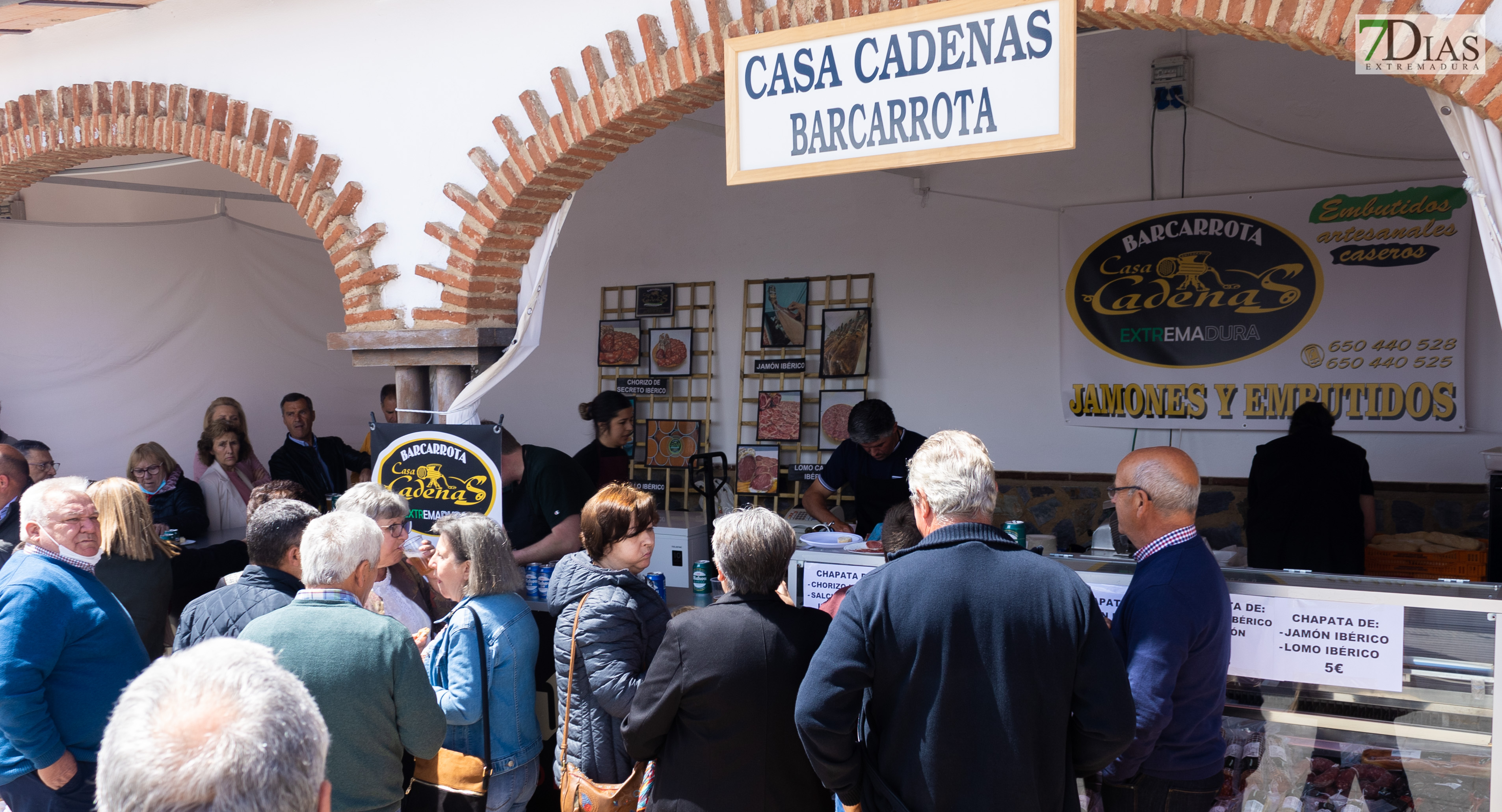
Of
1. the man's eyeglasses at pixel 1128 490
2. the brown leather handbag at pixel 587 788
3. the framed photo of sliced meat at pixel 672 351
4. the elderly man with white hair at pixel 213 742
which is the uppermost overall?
the framed photo of sliced meat at pixel 672 351

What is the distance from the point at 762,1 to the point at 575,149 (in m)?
1.03

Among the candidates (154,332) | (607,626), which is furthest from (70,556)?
(154,332)

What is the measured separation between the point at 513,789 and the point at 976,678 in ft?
5.25

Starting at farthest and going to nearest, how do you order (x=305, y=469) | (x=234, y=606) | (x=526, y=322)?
1. (x=305, y=469)
2. (x=526, y=322)
3. (x=234, y=606)

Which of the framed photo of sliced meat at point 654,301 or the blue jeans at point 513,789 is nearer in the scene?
the blue jeans at point 513,789

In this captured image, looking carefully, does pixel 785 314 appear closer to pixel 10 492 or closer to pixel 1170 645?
pixel 10 492

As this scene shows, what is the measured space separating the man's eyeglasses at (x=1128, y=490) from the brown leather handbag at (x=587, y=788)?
4.81 feet

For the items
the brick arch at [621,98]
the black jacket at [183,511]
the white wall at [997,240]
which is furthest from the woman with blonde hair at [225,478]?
the white wall at [997,240]

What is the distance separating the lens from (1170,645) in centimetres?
242

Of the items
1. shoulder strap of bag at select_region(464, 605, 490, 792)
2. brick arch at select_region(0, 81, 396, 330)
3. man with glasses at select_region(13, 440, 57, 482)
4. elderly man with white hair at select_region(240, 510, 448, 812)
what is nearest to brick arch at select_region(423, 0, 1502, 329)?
brick arch at select_region(0, 81, 396, 330)

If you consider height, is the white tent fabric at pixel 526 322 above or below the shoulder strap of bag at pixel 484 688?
above

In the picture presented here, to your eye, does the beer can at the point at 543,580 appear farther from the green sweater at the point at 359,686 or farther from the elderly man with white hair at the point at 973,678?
the elderly man with white hair at the point at 973,678

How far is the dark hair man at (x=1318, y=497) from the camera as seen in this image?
16.3 feet

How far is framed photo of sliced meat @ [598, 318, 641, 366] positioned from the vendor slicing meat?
300 centimetres
